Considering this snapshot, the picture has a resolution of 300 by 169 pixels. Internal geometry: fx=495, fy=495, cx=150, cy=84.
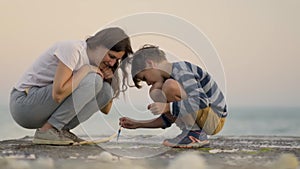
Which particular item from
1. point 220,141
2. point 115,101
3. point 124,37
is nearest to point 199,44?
point 124,37

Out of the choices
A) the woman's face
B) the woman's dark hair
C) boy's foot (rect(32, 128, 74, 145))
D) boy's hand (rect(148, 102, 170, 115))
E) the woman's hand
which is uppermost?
the woman's dark hair

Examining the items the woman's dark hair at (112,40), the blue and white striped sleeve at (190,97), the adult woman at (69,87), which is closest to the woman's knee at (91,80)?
the adult woman at (69,87)

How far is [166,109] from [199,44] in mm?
295

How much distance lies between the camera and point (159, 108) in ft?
6.28

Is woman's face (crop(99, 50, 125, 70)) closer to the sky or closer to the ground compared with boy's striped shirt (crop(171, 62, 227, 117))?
closer to the sky

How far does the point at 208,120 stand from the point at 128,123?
0.34m

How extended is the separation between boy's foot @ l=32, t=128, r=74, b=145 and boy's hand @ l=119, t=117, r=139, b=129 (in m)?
0.23

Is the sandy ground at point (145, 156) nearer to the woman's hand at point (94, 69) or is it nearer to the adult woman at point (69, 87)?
the adult woman at point (69, 87)

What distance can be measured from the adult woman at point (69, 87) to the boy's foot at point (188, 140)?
Answer: 317 millimetres

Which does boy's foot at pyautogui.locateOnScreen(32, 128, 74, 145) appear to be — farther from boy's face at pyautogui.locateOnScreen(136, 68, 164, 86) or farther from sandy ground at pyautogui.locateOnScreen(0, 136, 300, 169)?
boy's face at pyautogui.locateOnScreen(136, 68, 164, 86)

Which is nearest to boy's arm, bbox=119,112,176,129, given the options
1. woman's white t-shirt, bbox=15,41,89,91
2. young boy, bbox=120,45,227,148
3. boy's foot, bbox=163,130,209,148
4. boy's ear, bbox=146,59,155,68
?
young boy, bbox=120,45,227,148

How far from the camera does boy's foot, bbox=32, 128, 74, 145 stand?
6.40 feet

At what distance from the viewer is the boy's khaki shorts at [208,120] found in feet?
6.42

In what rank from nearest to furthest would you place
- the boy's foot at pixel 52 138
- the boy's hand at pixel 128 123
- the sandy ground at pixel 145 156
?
the sandy ground at pixel 145 156 → the boy's foot at pixel 52 138 → the boy's hand at pixel 128 123
